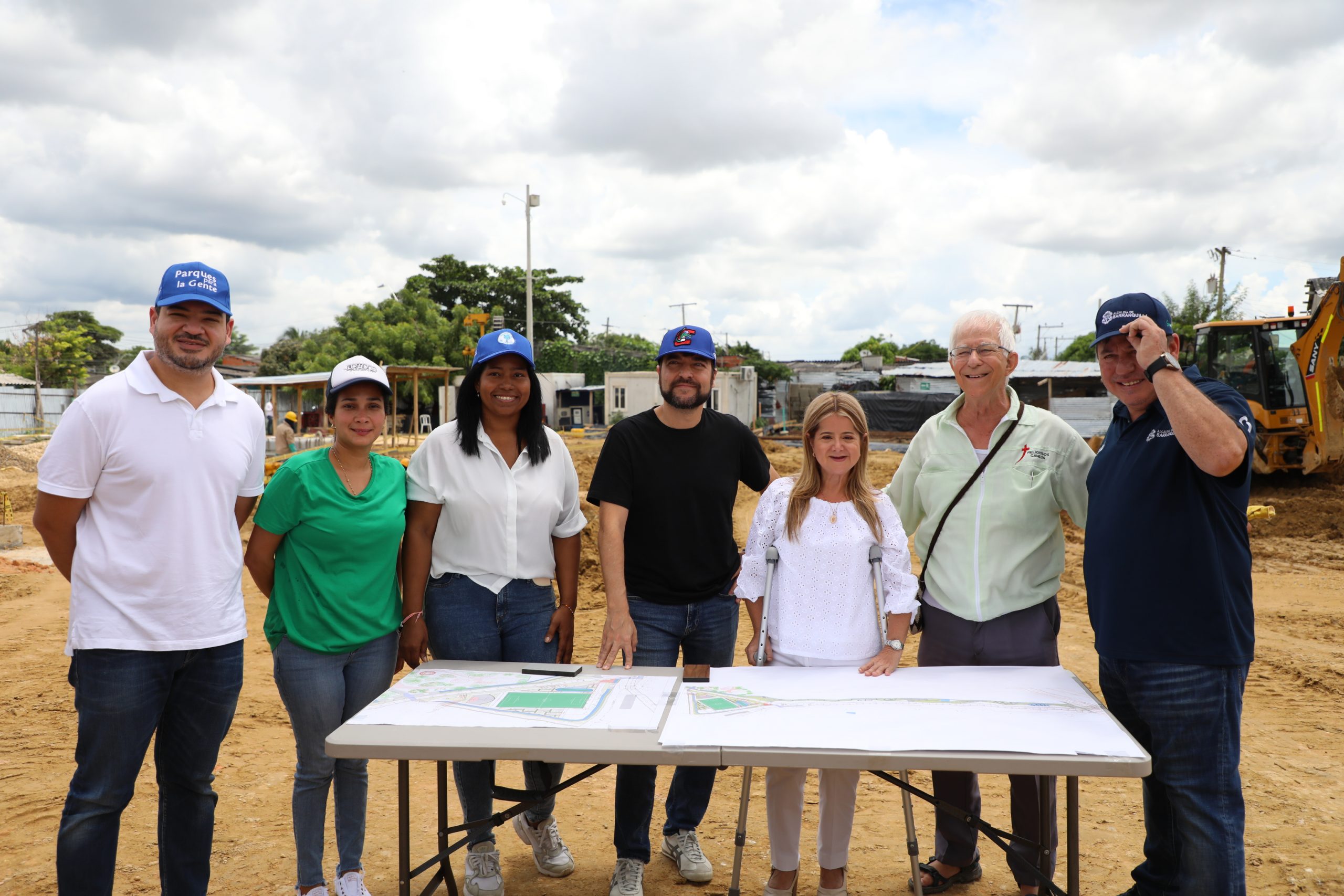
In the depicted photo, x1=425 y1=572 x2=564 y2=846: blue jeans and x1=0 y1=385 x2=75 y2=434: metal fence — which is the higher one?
x1=0 y1=385 x2=75 y2=434: metal fence

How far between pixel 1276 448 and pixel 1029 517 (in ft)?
45.1

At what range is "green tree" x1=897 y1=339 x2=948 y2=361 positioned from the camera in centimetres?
6049

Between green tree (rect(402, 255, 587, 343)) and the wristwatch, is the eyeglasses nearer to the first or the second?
the wristwatch

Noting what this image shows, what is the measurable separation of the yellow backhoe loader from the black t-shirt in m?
11.7

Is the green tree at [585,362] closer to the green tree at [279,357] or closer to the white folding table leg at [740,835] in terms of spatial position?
the green tree at [279,357]

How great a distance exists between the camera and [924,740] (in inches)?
92.0

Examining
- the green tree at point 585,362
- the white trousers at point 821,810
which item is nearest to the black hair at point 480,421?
the white trousers at point 821,810

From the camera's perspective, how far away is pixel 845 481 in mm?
3238

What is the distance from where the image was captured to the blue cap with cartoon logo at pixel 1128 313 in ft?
8.91

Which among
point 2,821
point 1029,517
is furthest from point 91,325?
point 1029,517

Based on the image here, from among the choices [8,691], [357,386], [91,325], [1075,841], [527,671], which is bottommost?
[8,691]

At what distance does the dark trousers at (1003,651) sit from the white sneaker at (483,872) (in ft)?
5.59

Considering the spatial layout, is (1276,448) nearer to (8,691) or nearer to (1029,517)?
(1029,517)

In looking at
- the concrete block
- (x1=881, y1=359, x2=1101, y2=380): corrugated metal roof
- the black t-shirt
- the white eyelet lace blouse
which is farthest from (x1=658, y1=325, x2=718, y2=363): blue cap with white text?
(x1=881, y1=359, x2=1101, y2=380): corrugated metal roof
